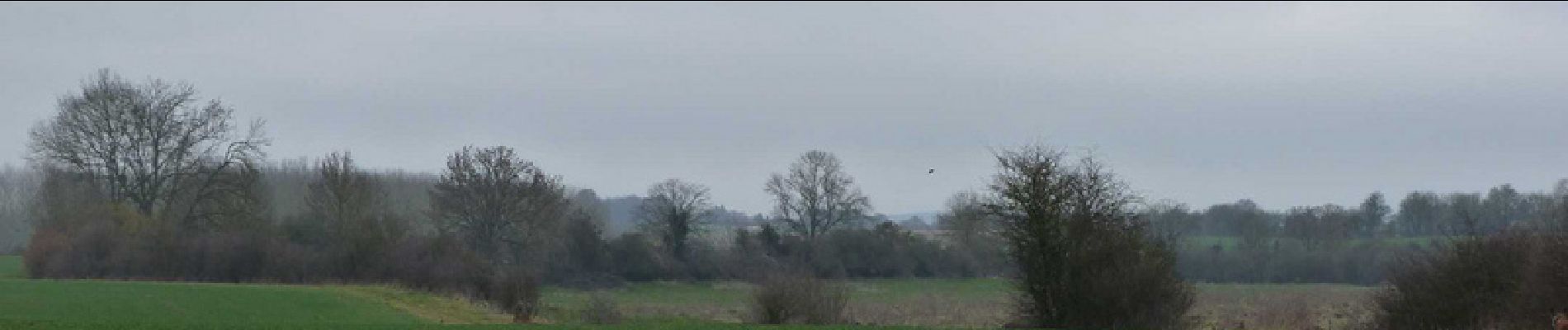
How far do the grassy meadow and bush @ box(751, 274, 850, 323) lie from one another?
96 centimetres

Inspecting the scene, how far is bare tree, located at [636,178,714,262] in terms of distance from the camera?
73562 mm

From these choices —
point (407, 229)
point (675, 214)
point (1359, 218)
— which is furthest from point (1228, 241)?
point (407, 229)

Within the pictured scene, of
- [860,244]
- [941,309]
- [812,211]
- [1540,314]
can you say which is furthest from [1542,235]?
[812,211]

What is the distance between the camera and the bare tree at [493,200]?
58.4m

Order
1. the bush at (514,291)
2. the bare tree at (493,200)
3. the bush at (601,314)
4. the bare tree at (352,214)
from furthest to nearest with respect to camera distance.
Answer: the bare tree at (493,200) → the bare tree at (352,214) → the bush at (514,291) → the bush at (601,314)

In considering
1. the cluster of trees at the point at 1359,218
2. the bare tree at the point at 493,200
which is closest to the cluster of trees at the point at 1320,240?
the cluster of trees at the point at 1359,218

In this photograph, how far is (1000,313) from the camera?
139 ft

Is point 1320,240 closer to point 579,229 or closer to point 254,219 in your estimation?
point 579,229

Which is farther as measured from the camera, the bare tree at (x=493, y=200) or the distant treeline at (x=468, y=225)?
the bare tree at (x=493, y=200)

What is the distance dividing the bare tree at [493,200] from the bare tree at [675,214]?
14422 mm

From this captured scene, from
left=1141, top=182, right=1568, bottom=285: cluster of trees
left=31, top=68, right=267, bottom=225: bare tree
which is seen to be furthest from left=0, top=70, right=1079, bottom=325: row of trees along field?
left=1141, top=182, right=1568, bottom=285: cluster of trees

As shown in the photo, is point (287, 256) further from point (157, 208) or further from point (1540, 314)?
point (1540, 314)

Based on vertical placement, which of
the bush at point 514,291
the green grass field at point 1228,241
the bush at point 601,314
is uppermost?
the green grass field at point 1228,241

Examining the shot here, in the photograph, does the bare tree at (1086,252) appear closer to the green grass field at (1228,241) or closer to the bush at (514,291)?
the bush at (514,291)
